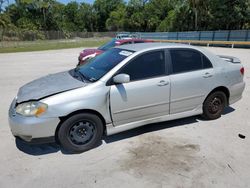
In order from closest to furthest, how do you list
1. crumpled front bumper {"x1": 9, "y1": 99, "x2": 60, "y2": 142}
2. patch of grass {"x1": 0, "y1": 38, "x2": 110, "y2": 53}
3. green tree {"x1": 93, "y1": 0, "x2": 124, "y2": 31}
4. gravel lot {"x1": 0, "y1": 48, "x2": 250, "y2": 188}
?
gravel lot {"x1": 0, "y1": 48, "x2": 250, "y2": 188}, crumpled front bumper {"x1": 9, "y1": 99, "x2": 60, "y2": 142}, patch of grass {"x1": 0, "y1": 38, "x2": 110, "y2": 53}, green tree {"x1": 93, "y1": 0, "x2": 124, "y2": 31}

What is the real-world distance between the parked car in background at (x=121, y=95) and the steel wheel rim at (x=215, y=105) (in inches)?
0.8

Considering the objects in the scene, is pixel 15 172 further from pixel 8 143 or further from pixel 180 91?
pixel 180 91

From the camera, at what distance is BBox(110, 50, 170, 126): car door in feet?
12.0

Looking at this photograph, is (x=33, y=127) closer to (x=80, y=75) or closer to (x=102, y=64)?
(x=80, y=75)

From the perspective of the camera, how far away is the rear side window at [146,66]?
3777 millimetres

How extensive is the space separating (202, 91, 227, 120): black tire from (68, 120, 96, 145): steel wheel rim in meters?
2.39

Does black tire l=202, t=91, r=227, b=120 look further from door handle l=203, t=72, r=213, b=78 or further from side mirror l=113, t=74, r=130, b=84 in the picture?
side mirror l=113, t=74, r=130, b=84

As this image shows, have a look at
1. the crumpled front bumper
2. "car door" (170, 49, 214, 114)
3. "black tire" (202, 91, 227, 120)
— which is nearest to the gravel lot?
"black tire" (202, 91, 227, 120)

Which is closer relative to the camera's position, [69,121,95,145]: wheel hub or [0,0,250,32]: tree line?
[69,121,95,145]: wheel hub

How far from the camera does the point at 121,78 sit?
11.5ft

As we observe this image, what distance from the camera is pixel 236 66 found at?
483 centimetres

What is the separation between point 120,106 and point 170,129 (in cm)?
126

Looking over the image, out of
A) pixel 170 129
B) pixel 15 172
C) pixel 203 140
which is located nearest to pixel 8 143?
pixel 15 172

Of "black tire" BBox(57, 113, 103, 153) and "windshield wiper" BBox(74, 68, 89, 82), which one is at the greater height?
"windshield wiper" BBox(74, 68, 89, 82)
